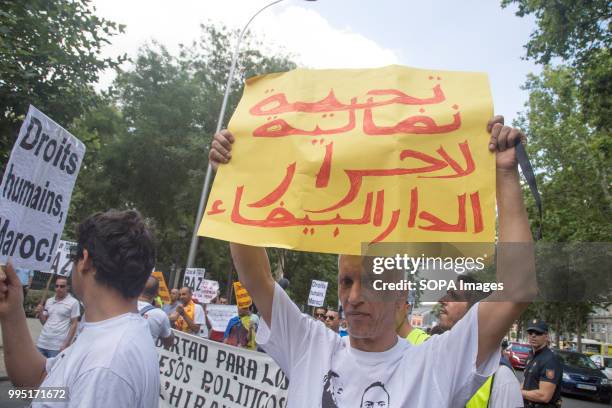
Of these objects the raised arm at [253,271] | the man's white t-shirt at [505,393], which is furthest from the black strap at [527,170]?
the man's white t-shirt at [505,393]

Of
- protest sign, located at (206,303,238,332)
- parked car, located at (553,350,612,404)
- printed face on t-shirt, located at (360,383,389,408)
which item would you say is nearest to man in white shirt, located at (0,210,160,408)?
printed face on t-shirt, located at (360,383,389,408)

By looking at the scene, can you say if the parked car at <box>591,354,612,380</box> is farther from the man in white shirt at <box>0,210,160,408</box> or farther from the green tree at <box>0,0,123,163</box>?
the man in white shirt at <box>0,210,160,408</box>

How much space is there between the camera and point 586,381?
1809cm

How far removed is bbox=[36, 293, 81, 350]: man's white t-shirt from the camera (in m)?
7.42

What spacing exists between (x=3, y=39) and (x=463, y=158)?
7662 mm

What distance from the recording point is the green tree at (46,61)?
7617mm

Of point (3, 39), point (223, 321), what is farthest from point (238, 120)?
point (223, 321)

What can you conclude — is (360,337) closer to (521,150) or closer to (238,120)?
(521,150)

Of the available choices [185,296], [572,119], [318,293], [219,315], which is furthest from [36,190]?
[572,119]

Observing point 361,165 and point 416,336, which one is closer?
point 361,165

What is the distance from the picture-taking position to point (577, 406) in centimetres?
1611

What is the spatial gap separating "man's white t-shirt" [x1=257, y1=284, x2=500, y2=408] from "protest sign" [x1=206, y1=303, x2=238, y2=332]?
9.21 metres

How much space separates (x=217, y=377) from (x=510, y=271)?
150 inches

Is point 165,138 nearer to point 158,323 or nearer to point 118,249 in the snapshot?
point 158,323
